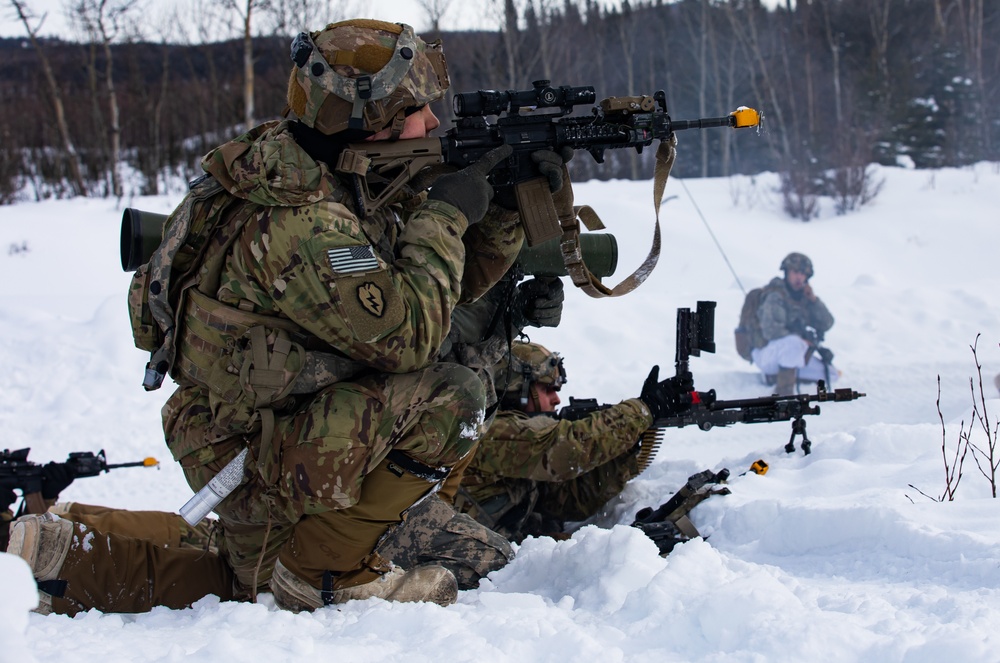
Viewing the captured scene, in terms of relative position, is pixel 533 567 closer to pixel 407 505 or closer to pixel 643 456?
pixel 407 505

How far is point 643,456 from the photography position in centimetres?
394

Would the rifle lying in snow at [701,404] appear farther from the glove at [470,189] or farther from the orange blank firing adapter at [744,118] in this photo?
the glove at [470,189]

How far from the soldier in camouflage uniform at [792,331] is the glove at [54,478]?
5101 millimetres

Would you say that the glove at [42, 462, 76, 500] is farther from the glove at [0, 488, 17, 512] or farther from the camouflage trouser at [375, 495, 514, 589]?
the camouflage trouser at [375, 495, 514, 589]

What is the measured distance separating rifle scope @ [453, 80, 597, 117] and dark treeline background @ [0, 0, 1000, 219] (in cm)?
1254

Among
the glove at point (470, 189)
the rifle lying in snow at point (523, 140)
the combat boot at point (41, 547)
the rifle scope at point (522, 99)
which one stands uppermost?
the rifle scope at point (522, 99)

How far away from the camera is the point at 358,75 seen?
8.03 ft

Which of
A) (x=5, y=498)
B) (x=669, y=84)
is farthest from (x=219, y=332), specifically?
(x=669, y=84)

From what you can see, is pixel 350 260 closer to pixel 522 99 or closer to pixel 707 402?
pixel 522 99

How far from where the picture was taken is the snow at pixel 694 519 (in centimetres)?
178

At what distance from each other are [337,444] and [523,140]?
3.44 feet

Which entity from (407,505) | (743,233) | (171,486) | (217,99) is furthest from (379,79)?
(217,99)

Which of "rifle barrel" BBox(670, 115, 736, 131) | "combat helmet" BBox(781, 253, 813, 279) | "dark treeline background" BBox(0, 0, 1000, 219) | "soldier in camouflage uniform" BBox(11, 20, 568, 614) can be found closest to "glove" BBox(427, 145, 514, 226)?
"soldier in camouflage uniform" BBox(11, 20, 568, 614)

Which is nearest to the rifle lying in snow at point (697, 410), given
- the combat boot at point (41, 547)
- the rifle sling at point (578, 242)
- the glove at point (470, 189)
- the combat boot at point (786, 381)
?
the rifle sling at point (578, 242)
